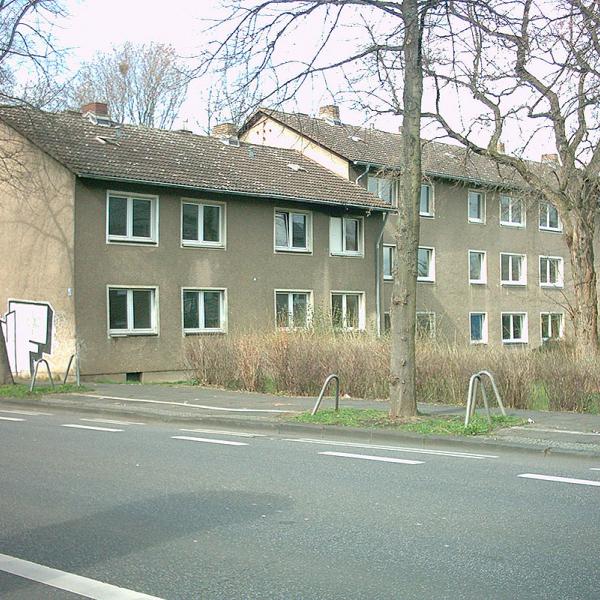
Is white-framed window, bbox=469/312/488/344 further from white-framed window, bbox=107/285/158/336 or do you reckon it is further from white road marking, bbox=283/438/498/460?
white road marking, bbox=283/438/498/460

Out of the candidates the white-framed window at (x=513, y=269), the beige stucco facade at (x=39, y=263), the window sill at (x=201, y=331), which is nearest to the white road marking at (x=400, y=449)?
the beige stucco facade at (x=39, y=263)

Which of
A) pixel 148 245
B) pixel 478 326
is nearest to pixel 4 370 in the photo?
pixel 148 245

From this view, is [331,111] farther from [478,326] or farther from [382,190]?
[478,326]

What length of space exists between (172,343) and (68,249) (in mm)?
4344

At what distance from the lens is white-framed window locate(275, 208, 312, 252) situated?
3109 centimetres

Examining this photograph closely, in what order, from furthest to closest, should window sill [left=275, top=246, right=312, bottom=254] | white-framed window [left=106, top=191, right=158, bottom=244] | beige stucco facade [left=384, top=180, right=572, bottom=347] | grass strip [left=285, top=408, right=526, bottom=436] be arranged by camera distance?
1. beige stucco facade [left=384, top=180, right=572, bottom=347]
2. window sill [left=275, top=246, right=312, bottom=254]
3. white-framed window [left=106, top=191, right=158, bottom=244]
4. grass strip [left=285, top=408, right=526, bottom=436]

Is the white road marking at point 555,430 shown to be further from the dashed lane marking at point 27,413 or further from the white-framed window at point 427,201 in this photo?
the white-framed window at point 427,201

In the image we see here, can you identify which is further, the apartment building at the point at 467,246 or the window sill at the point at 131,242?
the apartment building at the point at 467,246

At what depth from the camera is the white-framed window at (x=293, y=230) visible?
31094mm

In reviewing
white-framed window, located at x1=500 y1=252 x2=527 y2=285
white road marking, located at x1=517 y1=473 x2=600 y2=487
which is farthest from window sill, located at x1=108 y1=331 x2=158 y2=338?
white-framed window, located at x1=500 y1=252 x2=527 y2=285

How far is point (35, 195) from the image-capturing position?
88.4ft

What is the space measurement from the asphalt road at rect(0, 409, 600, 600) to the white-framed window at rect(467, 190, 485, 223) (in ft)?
94.9

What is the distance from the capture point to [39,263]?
26812 millimetres

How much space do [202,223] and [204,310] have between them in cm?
281
